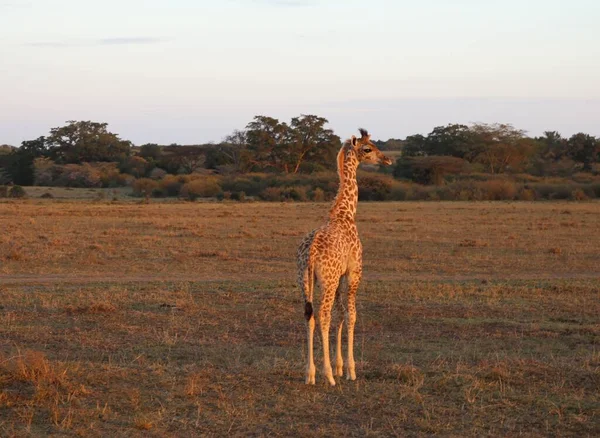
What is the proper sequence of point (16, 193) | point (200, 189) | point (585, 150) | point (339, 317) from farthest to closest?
1. point (585, 150)
2. point (200, 189)
3. point (16, 193)
4. point (339, 317)

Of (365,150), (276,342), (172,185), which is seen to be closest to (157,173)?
(172,185)

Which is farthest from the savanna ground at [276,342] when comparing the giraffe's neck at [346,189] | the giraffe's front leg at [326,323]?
the giraffe's neck at [346,189]

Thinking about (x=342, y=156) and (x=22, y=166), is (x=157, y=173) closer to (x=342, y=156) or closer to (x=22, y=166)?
(x=22, y=166)

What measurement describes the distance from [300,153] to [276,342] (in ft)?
173

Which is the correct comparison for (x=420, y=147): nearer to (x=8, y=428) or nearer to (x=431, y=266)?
(x=431, y=266)

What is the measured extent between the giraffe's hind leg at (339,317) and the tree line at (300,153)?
168 feet

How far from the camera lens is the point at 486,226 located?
94.6ft

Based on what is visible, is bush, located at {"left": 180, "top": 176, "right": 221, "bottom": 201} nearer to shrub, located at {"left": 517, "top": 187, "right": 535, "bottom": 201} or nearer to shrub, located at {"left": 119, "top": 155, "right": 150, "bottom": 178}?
shrub, located at {"left": 119, "top": 155, "right": 150, "bottom": 178}

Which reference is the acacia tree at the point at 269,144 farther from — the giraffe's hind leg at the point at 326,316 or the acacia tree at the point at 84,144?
the giraffe's hind leg at the point at 326,316

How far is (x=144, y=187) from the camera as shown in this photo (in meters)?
58.4

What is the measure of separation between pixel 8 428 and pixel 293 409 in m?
2.12

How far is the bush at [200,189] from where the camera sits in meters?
56.1

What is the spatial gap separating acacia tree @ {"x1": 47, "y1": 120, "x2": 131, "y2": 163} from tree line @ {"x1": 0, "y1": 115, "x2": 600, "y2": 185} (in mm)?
80

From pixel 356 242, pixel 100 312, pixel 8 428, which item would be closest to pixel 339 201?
pixel 356 242
